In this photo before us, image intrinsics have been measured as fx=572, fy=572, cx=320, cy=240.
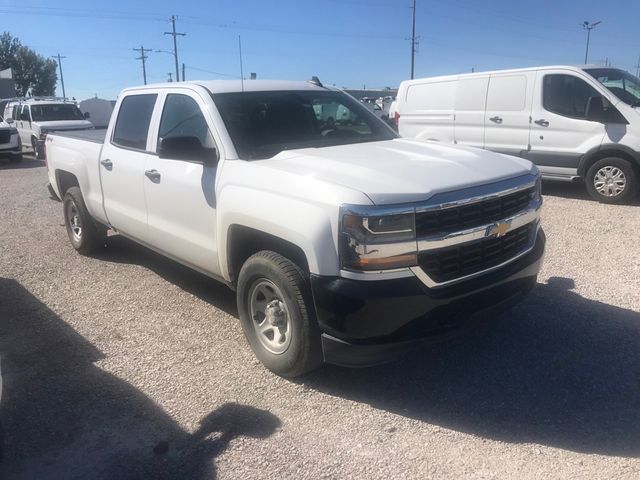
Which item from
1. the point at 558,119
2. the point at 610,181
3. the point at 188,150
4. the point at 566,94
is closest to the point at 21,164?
the point at 558,119

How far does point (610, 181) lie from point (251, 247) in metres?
6.94

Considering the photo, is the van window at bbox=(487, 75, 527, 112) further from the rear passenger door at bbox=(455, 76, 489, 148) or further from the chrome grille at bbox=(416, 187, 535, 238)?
the chrome grille at bbox=(416, 187, 535, 238)

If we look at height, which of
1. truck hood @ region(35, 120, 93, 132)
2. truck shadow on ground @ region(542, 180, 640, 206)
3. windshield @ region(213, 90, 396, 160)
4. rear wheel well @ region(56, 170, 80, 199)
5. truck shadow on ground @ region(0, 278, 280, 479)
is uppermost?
windshield @ region(213, 90, 396, 160)

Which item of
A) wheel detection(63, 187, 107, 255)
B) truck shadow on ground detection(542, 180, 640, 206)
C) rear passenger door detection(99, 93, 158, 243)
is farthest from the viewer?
truck shadow on ground detection(542, 180, 640, 206)

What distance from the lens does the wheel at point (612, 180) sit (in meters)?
8.52

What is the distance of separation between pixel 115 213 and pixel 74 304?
0.94 m

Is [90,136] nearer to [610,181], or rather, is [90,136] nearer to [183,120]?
[183,120]

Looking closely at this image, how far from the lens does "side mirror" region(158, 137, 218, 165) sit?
155 inches

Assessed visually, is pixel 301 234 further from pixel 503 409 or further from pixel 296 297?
pixel 503 409

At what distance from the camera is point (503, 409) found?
3393mm

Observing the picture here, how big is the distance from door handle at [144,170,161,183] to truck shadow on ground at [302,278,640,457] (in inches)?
82.8

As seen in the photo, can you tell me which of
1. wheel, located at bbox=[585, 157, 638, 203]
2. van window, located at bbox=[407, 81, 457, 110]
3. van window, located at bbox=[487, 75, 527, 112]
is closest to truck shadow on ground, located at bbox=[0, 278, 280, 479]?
wheel, located at bbox=[585, 157, 638, 203]

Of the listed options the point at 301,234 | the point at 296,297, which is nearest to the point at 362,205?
the point at 301,234

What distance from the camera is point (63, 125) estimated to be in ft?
56.5
